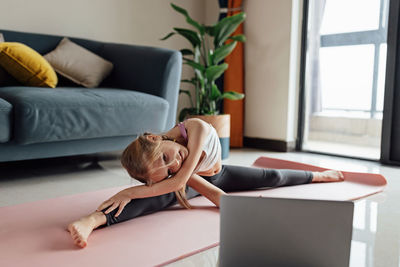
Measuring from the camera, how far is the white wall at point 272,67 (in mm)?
2936

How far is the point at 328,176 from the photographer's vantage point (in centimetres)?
185

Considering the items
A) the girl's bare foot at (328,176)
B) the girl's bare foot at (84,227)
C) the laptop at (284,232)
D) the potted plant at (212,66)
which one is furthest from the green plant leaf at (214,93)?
the laptop at (284,232)

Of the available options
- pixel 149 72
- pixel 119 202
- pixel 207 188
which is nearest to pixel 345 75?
pixel 149 72

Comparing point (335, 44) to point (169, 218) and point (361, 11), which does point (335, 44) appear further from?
point (169, 218)

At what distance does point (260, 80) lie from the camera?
3.16 meters

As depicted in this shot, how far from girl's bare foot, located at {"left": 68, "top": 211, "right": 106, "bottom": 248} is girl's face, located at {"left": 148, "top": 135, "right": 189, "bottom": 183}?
8.4 inches

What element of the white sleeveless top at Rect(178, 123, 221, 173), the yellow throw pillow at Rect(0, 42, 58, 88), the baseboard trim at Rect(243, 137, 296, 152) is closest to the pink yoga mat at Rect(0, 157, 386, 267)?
the white sleeveless top at Rect(178, 123, 221, 173)

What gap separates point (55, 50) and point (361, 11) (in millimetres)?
2118

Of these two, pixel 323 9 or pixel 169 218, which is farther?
pixel 323 9

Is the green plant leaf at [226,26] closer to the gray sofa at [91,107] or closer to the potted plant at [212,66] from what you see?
the potted plant at [212,66]

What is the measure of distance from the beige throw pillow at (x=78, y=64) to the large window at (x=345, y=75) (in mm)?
1609

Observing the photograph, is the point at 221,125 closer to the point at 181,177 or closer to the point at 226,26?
the point at 226,26

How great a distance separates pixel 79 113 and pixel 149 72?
0.61m

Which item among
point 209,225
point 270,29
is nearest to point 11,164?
point 209,225
